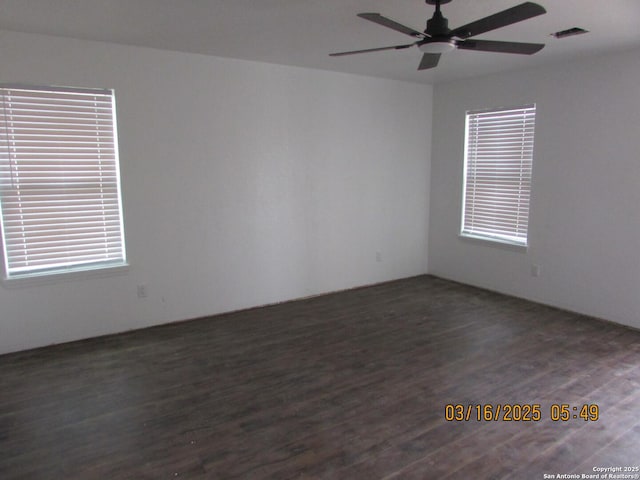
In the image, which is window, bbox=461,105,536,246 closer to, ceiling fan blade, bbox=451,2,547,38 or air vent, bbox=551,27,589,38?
air vent, bbox=551,27,589,38

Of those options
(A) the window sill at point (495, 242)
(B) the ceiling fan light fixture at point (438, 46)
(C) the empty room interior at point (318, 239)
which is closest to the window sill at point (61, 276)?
(C) the empty room interior at point (318, 239)

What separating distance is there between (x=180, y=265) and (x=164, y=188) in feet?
2.40

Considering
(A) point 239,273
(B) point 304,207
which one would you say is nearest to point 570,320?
(B) point 304,207

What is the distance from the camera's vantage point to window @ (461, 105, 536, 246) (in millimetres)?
4676

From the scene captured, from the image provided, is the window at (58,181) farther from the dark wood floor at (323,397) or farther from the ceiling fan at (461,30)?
the ceiling fan at (461,30)

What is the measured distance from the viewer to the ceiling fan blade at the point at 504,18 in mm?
1969

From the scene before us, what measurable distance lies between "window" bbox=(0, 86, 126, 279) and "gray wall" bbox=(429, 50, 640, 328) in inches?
155

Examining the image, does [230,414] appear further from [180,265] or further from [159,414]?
[180,265]

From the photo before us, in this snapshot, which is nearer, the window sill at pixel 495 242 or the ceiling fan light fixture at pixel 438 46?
the ceiling fan light fixture at pixel 438 46

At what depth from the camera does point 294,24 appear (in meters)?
3.06

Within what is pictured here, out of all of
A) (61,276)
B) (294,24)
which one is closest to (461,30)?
(294,24)

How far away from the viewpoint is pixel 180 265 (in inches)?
163

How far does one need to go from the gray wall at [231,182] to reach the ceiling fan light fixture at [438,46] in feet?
7.30

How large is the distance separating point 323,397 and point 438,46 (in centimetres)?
221
